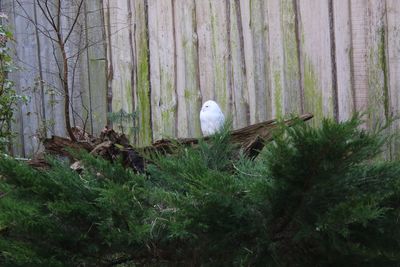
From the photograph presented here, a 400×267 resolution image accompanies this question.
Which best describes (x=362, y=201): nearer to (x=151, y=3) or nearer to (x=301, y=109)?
(x=301, y=109)

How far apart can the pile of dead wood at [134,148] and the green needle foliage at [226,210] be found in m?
0.47

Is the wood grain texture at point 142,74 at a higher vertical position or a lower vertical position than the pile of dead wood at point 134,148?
higher

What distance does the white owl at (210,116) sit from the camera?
386cm

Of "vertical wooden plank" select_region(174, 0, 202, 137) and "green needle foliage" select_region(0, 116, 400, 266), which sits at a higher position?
"vertical wooden plank" select_region(174, 0, 202, 137)

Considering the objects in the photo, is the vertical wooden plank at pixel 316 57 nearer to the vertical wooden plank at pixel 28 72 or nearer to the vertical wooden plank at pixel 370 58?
the vertical wooden plank at pixel 370 58

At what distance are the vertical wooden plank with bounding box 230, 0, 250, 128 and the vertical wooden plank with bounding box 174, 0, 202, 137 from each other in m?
0.28

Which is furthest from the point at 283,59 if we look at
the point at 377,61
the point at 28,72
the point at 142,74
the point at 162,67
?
the point at 28,72

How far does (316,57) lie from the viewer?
377 centimetres

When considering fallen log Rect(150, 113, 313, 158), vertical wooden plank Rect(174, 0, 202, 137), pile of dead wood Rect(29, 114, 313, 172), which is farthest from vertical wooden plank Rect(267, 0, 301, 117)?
fallen log Rect(150, 113, 313, 158)

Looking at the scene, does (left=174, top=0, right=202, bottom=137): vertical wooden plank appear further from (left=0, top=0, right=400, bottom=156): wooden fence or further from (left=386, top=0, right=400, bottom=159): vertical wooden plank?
(left=386, top=0, right=400, bottom=159): vertical wooden plank

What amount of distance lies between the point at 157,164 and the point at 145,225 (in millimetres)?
282

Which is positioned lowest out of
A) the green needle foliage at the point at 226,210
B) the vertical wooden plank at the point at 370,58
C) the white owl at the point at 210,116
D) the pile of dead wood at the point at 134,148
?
the green needle foliage at the point at 226,210

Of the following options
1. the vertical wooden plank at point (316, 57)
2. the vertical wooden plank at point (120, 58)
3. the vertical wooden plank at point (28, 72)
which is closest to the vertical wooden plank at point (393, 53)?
the vertical wooden plank at point (316, 57)

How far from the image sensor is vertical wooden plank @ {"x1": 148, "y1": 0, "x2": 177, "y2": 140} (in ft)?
14.6
